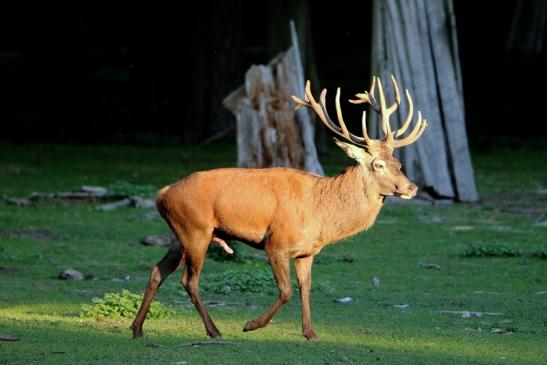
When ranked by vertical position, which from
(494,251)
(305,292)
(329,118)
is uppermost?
(329,118)

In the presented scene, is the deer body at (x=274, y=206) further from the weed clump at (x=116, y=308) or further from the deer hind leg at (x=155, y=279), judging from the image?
the weed clump at (x=116, y=308)

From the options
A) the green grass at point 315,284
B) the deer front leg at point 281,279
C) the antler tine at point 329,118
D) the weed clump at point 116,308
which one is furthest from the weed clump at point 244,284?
the deer front leg at point 281,279

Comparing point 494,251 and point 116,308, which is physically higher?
Result: point 116,308

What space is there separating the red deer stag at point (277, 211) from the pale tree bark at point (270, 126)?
9405 millimetres

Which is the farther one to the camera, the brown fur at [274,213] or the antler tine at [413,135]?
the antler tine at [413,135]

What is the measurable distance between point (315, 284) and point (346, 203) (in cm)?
327

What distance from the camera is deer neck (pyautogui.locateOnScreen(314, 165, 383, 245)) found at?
1018 cm

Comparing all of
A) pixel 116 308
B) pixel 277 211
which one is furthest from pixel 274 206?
pixel 116 308

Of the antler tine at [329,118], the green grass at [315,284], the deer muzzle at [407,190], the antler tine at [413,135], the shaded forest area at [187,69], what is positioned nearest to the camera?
the green grass at [315,284]

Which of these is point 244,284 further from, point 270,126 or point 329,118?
point 270,126

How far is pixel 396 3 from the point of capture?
65.1 feet

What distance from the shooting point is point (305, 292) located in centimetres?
1008

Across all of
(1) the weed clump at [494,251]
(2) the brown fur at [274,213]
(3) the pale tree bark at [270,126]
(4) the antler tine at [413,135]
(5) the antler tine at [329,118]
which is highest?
(5) the antler tine at [329,118]

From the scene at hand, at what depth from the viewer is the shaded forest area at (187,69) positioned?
1040 inches
